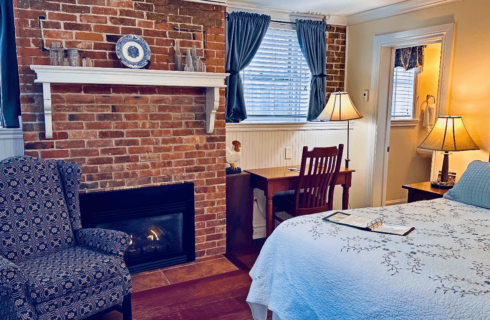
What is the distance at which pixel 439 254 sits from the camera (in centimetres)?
169

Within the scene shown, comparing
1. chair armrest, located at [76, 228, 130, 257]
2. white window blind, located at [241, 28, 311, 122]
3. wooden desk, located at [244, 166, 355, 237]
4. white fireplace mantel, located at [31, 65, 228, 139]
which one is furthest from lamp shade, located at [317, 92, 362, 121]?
chair armrest, located at [76, 228, 130, 257]

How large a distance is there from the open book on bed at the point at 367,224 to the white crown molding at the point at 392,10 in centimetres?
228

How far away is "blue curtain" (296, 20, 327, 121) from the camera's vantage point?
397 cm

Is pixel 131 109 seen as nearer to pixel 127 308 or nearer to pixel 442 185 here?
pixel 127 308

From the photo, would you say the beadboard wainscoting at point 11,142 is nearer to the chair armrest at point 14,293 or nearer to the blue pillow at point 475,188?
the chair armrest at point 14,293

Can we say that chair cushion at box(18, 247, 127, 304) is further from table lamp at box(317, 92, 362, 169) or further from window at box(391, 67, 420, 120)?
window at box(391, 67, 420, 120)

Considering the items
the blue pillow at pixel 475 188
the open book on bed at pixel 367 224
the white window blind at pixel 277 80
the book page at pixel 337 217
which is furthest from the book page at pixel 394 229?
the white window blind at pixel 277 80

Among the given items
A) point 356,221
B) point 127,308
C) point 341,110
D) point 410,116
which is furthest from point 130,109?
point 410,116

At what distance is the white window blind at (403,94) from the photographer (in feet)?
16.2

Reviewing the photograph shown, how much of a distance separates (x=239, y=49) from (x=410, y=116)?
269 centimetres

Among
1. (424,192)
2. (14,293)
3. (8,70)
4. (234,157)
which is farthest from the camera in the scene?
(234,157)

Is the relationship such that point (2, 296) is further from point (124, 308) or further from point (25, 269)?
point (124, 308)

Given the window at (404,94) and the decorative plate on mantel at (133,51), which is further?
the window at (404,94)

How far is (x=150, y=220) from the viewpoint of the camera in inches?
122
